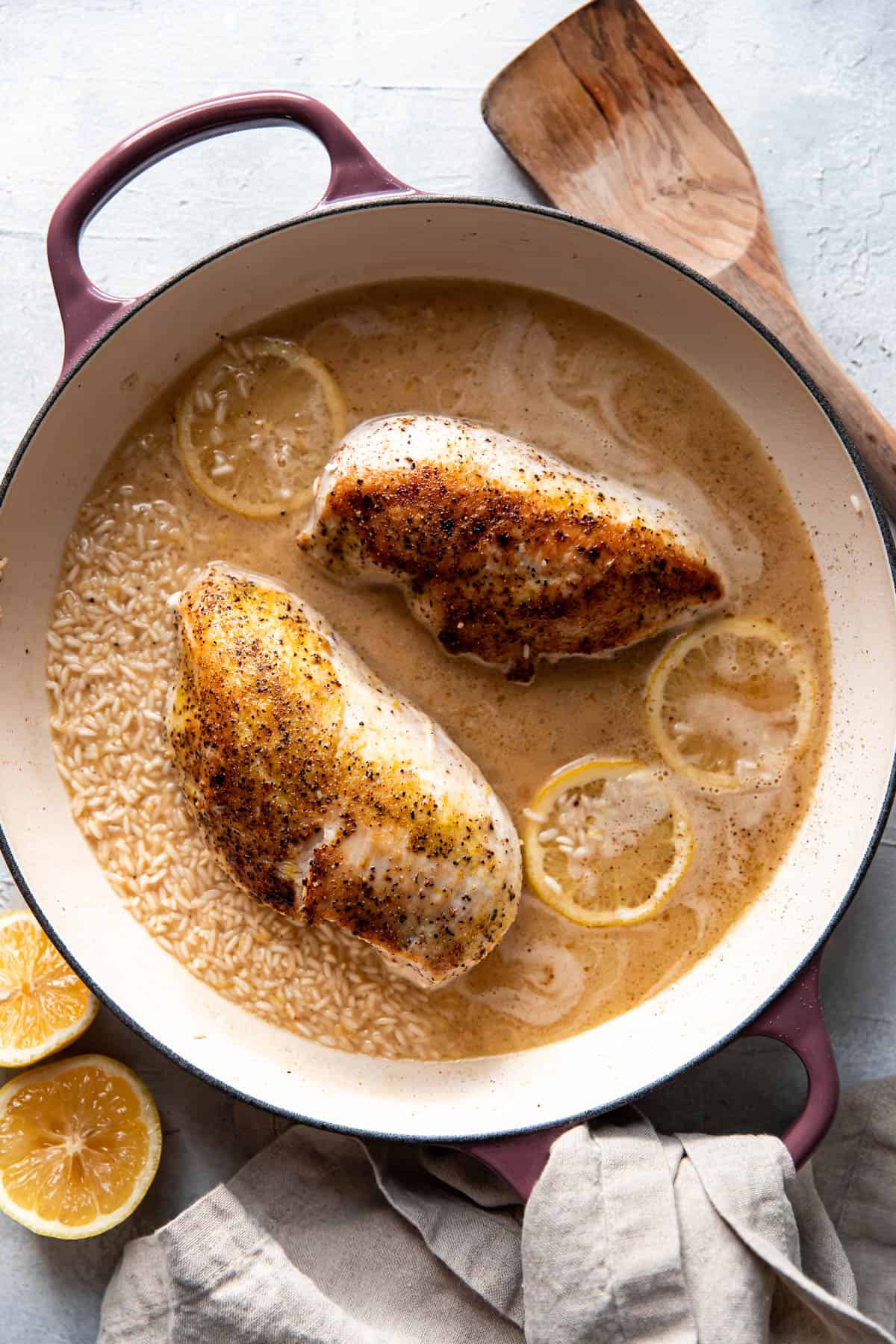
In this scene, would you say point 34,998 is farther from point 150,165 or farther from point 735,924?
point 150,165

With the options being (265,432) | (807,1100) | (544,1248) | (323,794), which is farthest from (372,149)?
(544,1248)

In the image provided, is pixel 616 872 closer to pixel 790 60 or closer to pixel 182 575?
pixel 182 575

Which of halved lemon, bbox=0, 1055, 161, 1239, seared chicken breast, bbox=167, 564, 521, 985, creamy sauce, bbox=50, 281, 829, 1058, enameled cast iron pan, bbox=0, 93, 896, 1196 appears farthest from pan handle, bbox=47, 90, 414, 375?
halved lemon, bbox=0, 1055, 161, 1239

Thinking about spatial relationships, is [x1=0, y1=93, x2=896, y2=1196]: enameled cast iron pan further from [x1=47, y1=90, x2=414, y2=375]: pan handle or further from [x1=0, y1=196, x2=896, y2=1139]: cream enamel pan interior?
[x1=47, y1=90, x2=414, y2=375]: pan handle

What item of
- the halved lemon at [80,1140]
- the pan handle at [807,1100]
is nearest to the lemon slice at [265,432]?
the halved lemon at [80,1140]

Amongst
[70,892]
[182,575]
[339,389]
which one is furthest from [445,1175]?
[339,389]

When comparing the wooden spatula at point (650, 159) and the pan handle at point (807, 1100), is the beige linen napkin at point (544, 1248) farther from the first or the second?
the wooden spatula at point (650, 159)

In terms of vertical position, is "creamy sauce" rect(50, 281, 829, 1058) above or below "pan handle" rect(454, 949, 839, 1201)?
above
